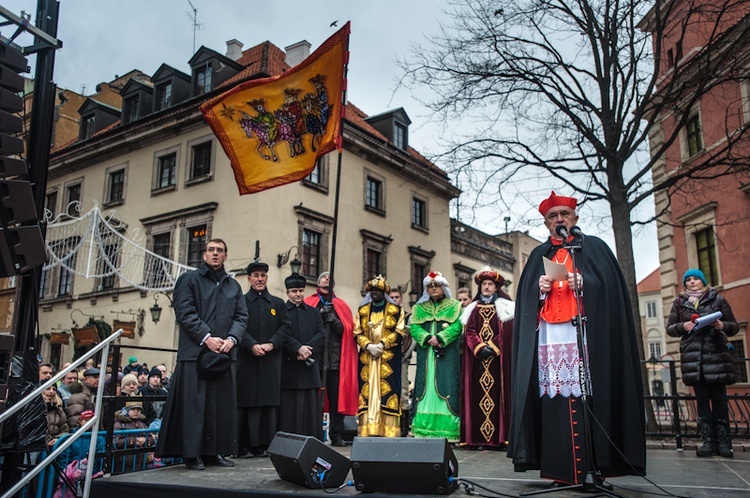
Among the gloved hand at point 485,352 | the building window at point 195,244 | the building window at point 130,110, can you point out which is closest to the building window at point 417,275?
the building window at point 195,244

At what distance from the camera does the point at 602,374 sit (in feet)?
16.2

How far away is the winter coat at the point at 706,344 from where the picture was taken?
7.34 m

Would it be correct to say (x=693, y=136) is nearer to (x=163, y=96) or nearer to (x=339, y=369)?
(x=339, y=369)

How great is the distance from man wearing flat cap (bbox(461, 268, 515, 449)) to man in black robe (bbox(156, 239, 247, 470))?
122 inches

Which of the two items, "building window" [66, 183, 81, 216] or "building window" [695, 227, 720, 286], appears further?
"building window" [66, 183, 81, 216]

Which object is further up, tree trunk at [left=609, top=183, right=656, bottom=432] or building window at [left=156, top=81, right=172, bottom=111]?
building window at [left=156, top=81, right=172, bottom=111]

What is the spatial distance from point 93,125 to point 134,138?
5.33 meters

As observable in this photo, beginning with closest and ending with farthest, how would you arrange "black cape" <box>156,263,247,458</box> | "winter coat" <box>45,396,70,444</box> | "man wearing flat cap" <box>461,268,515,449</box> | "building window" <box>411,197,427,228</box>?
"black cape" <box>156,263,247,458</box> → "man wearing flat cap" <box>461,268,515,449</box> → "winter coat" <box>45,396,70,444</box> → "building window" <box>411,197,427,228</box>

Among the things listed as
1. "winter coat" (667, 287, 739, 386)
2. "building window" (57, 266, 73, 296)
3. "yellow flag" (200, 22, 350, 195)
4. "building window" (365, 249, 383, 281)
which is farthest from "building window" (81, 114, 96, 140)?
"winter coat" (667, 287, 739, 386)

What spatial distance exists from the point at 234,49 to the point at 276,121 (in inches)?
903

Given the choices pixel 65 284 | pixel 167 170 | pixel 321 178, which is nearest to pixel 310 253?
pixel 321 178

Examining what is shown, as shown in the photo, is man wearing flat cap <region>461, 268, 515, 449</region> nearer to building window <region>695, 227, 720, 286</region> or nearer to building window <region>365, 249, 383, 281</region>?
building window <region>695, 227, 720, 286</region>

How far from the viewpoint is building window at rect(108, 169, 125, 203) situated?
92.0 feet

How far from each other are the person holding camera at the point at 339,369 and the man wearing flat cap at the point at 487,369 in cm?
148
